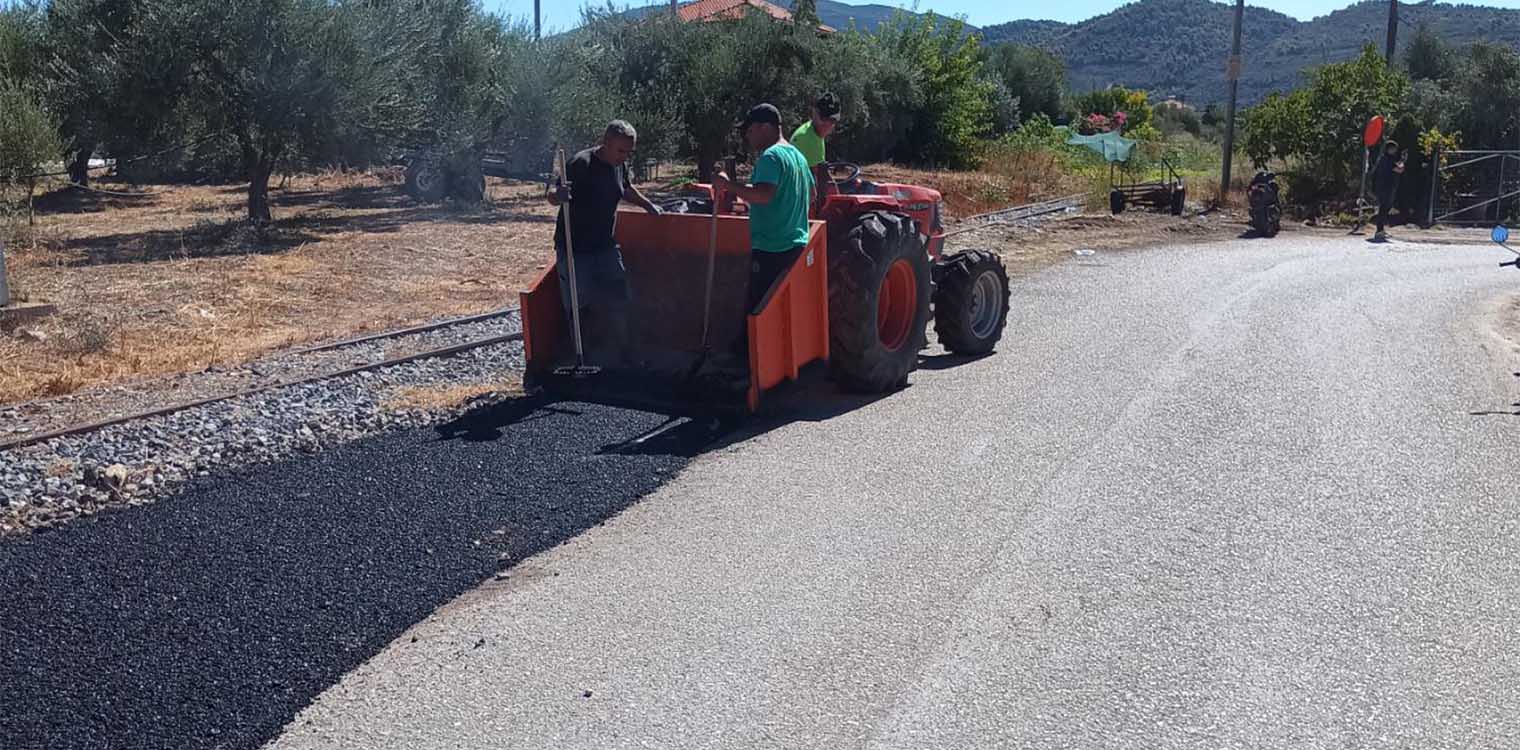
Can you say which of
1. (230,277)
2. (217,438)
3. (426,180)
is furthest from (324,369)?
(426,180)

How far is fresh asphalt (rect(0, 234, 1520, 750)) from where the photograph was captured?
4.45 metres

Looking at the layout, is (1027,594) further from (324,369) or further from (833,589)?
(324,369)

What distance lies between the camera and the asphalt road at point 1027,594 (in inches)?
175

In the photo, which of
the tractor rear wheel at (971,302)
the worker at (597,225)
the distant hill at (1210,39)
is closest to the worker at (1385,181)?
the tractor rear wheel at (971,302)

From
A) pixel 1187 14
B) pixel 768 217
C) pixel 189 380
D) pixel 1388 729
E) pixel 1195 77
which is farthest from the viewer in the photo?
pixel 1187 14

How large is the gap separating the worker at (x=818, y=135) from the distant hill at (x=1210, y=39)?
92574 millimetres

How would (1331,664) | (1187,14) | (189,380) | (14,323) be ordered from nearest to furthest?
(1331,664) → (189,380) → (14,323) → (1187,14)

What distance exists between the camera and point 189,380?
9883mm

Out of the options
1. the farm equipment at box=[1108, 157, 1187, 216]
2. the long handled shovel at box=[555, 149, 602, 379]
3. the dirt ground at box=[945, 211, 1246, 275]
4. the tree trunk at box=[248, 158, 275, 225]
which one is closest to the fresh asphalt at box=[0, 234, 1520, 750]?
the long handled shovel at box=[555, 149, 602, 379]

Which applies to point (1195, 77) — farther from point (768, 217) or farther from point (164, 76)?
point (768, 217)

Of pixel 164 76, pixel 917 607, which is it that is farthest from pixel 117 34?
pixel 917 607

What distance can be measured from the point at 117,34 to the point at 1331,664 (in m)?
20.9

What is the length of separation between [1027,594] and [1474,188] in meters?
25.1

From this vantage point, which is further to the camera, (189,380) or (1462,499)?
(189,380)
